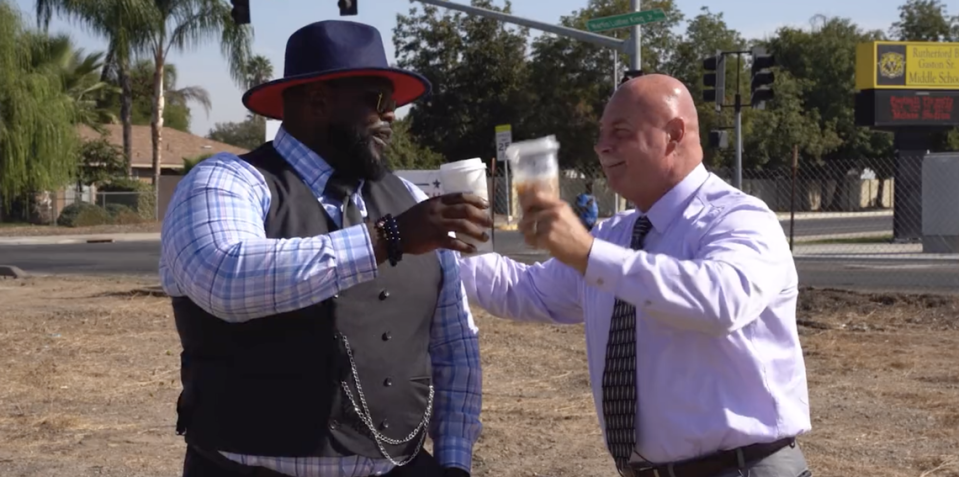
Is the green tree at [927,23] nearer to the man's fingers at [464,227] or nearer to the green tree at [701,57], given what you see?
the green tree at [701,57]

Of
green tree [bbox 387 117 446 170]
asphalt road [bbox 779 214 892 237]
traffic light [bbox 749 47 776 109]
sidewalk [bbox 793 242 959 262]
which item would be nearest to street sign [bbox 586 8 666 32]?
traffic light [bbox 749 47 776 109]

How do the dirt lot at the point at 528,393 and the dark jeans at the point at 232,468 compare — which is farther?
the dirt lot at the point at 528,393

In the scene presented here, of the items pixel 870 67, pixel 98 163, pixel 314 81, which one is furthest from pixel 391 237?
pixel 98 163

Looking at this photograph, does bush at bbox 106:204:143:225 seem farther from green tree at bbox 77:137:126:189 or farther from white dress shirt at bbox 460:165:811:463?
white dress shirt at bbox 460:165:811:463

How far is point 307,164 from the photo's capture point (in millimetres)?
2975

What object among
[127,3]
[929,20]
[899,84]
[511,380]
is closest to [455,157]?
[127,3]

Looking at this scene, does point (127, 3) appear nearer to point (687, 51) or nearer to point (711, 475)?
point (687, 51)

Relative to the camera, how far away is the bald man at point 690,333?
282 cm

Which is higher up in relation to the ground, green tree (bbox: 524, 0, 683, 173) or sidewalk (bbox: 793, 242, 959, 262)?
green tree (bbox: 524, 0, 683, 173)

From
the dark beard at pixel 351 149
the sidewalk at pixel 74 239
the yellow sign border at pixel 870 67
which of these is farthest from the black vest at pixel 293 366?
the sidewalk at pixel 74 239

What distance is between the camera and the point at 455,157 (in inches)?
2082

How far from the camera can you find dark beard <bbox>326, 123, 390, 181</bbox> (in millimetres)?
2996

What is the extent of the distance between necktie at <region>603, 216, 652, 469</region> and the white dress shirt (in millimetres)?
25

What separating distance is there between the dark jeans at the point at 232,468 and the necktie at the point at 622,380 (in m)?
0.50
